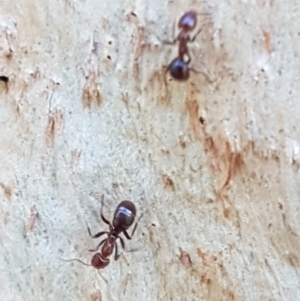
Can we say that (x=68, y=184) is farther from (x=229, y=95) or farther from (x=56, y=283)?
(x=229, y=95)

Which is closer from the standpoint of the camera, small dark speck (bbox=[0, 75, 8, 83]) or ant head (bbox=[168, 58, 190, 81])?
ant head (bbox=[168, 58, 190, 81])

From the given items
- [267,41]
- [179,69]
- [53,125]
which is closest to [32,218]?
[53,125]

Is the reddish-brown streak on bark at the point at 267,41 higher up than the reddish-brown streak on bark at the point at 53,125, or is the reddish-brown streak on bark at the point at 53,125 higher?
the reddish-brown streak on bark at the point at 267,41

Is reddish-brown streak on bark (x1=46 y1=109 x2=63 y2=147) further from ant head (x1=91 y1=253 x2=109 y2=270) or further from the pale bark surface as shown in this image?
ant head (x1=91 y1=253 x2=109 y2=270)

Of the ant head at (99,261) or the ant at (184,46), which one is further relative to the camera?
the ant head at (99,261)

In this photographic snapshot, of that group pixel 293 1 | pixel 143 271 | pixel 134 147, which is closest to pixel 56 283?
pixel 143 271

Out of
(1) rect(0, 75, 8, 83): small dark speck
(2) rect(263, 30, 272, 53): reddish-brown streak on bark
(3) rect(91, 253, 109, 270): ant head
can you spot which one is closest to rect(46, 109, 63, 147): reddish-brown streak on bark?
(1) rect(0, 75, 8, 83): small dark speck

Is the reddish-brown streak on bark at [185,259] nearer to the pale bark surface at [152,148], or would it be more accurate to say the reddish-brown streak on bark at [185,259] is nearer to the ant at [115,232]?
the pale bark surface at [152,148]

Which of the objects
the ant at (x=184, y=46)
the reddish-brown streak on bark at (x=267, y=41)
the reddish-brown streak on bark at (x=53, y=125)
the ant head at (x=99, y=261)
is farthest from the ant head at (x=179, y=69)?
the ant head at (x=99, y=261)
